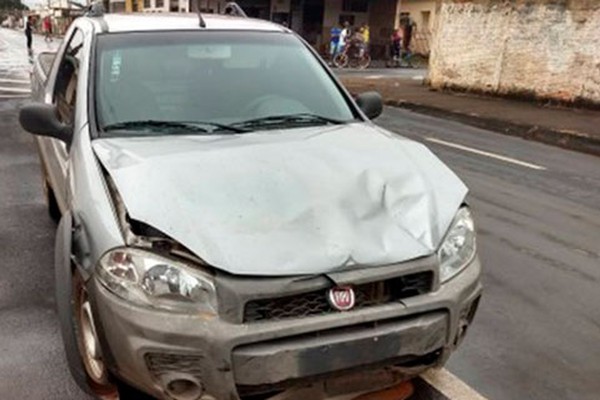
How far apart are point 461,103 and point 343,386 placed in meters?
13.1

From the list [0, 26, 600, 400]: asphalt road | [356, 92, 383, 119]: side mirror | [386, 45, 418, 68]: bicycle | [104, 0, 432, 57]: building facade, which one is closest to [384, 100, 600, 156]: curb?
[0, 26, 600, 400]: asphalt road

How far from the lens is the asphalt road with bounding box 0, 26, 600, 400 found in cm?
332

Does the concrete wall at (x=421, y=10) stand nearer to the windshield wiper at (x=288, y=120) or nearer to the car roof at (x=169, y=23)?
the car roof at (x=169, y=23)

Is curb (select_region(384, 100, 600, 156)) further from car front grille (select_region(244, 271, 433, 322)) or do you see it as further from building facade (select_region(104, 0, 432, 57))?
building facade (select_region(104, 0, 432, 57))

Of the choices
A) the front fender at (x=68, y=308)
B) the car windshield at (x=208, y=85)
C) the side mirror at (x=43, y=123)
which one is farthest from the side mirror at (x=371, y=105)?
the front fender at (x=68, y=308)

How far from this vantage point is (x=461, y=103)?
14.8m

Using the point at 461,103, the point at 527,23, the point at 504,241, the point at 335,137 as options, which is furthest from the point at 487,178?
the point at 527,23

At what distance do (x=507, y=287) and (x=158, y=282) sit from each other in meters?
2.88

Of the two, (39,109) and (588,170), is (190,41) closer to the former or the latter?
(39,109)

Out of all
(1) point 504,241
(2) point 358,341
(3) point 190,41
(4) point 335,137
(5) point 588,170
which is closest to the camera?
(2) point 358,341

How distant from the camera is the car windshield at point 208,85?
11.4 ft

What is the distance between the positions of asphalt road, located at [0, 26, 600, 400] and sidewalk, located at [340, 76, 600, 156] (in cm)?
257

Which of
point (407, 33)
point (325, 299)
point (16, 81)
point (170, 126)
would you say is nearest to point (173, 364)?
point (325, 299)

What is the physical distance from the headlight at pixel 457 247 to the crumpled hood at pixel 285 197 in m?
0.06
